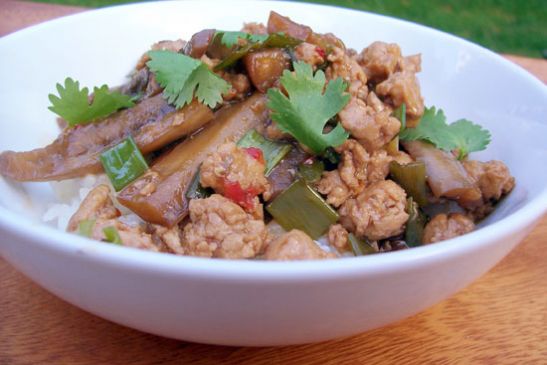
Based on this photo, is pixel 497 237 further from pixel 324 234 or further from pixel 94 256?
pixel 94 256

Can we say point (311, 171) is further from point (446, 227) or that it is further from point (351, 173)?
point (446, 227)

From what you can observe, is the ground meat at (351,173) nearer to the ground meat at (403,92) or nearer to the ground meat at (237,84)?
the ground meat at (403,92)

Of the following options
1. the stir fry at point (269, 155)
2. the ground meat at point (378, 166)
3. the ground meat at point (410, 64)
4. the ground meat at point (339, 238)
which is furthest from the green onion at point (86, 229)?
the ground meat at point (410, 64)

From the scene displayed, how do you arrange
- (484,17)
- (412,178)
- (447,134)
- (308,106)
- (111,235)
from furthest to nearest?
(484,17)
(447,134)
(412,178)
(308,106)
(111,235)

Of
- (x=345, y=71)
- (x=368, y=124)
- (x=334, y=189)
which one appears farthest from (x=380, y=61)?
(x=334, y=189)

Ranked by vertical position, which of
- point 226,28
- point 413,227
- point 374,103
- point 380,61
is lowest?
point 413,227
